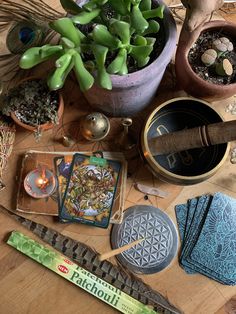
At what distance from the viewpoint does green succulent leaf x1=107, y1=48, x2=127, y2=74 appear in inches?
27.6

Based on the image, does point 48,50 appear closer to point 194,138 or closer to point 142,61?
point 142,61

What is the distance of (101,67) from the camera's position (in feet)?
2.31

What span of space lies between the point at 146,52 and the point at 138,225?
1.08 ft

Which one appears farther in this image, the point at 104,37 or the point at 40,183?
the point at 40,183

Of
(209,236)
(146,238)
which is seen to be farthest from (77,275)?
(209,236)

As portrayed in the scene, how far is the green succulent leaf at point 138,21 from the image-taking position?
685 millimetres

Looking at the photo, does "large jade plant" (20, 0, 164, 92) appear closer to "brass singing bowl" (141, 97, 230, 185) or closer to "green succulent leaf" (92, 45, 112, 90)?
"green succulent leaf" (92, 45, 112, 90)

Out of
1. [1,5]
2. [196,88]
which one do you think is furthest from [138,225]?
[1,5]

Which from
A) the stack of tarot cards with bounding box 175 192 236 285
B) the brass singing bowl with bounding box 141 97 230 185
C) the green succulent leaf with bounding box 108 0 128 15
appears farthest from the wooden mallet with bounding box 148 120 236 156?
the green succulent leaf with bounding box 108 0 128 15

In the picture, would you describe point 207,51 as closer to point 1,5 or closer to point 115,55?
point 115,55

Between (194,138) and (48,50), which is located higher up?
(48,50)

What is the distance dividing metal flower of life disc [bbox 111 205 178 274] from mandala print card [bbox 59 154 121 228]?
39 millimetres

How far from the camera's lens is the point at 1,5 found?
98cm

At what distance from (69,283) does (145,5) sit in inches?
19.7
